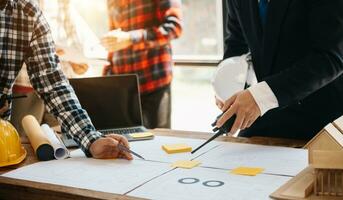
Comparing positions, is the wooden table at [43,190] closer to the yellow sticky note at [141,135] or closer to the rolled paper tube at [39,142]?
the rolled paper tube at [39,142]

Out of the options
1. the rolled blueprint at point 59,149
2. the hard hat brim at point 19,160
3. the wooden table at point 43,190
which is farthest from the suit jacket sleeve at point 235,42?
the hard hat brim at point 19,160

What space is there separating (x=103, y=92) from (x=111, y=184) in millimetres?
759

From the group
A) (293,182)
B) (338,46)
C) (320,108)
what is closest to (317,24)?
(338,46)

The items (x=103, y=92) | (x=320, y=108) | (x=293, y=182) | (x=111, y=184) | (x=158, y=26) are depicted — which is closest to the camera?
(x=293, y=182)

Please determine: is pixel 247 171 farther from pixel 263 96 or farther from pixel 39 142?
pixel 39 142

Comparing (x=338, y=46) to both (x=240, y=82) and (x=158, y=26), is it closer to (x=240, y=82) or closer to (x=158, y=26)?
(x=240, y=82)

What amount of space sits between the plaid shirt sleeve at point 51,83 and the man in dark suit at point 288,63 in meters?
0.51

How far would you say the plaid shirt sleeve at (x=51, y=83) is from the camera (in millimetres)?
1859

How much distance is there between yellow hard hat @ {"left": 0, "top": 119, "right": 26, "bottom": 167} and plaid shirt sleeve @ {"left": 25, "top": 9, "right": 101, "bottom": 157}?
189 millimetres

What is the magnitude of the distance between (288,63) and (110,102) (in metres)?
0.74

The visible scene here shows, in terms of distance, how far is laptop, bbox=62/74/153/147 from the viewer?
214 centimetres

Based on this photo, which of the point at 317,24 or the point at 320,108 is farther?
the point at 320,108

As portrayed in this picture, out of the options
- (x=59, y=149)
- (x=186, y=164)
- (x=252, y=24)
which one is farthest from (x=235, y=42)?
(x=59, y=149)

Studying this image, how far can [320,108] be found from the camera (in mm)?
1826
